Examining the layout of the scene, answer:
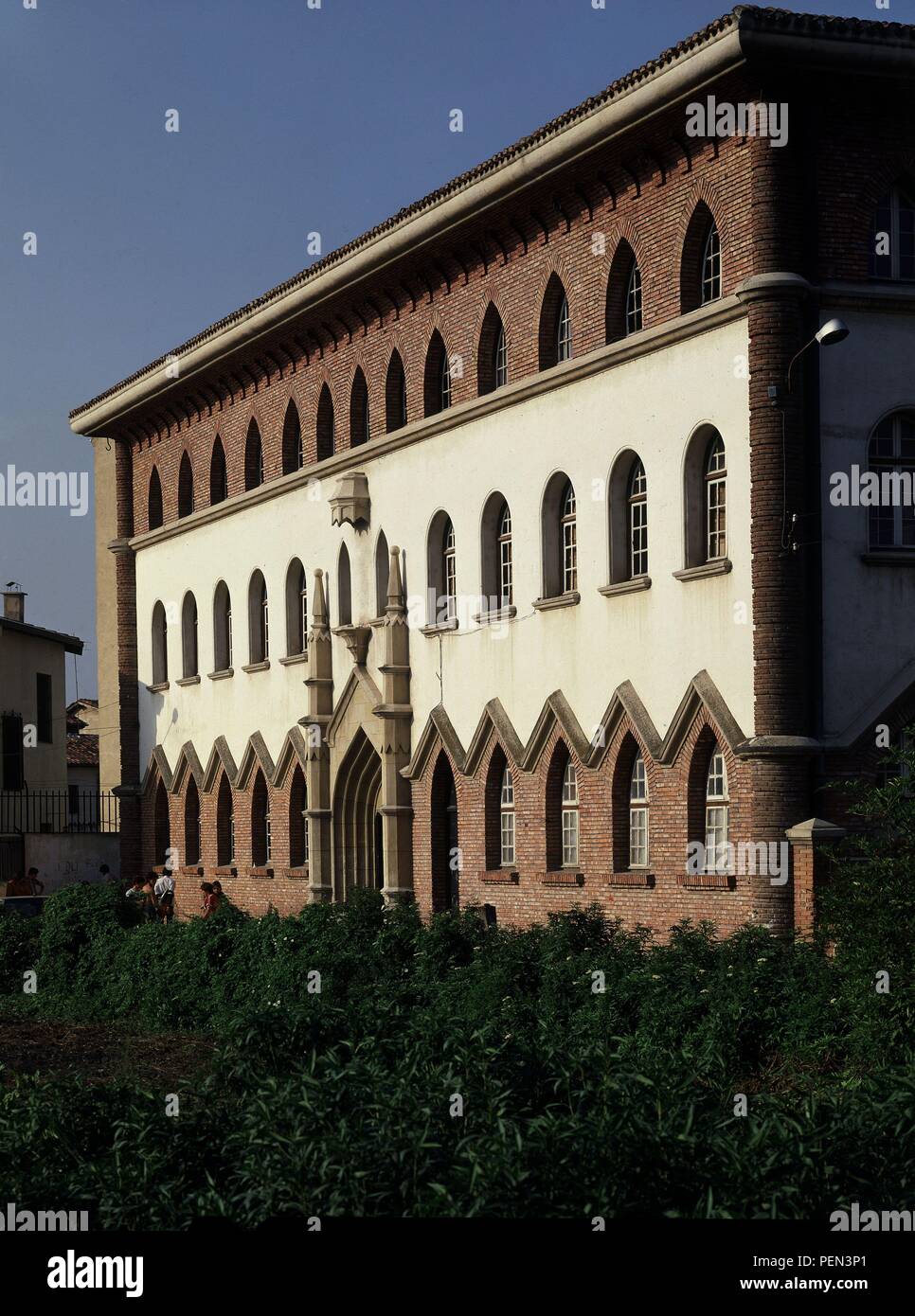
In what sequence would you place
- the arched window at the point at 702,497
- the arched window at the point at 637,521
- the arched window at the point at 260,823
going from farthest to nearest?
1. the arched window at the point at 260,823
2. the arched window at the point at 637,521
3. the arched window at the point at 702,497

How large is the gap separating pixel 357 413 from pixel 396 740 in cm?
630

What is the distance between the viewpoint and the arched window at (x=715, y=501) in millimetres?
27531

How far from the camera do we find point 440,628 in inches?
1353

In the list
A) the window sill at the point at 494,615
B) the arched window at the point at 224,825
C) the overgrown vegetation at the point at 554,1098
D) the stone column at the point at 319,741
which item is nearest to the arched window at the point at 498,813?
the window sill at the point at 494,615

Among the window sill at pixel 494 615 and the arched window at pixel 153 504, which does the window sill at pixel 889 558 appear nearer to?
the window sill at pixel 494 615

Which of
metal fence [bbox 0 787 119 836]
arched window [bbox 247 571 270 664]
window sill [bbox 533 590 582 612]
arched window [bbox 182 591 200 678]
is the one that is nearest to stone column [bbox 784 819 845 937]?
window sill [bbox 533 590 582 612]

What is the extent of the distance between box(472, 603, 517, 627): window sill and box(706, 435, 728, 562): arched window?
17.0 feet

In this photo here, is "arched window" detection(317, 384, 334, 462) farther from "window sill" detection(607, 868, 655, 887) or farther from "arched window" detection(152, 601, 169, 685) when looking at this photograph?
"window sill" detection(607, 868, 655, 887)

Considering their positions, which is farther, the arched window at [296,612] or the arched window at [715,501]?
the arched window at [296,612]

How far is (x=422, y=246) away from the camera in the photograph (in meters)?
34.1

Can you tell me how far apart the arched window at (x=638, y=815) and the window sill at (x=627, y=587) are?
2311 millimetres

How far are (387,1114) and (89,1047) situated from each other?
40.1 ft

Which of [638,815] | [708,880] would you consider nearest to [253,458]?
[638,815]

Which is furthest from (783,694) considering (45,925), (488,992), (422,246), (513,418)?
(45,925)
